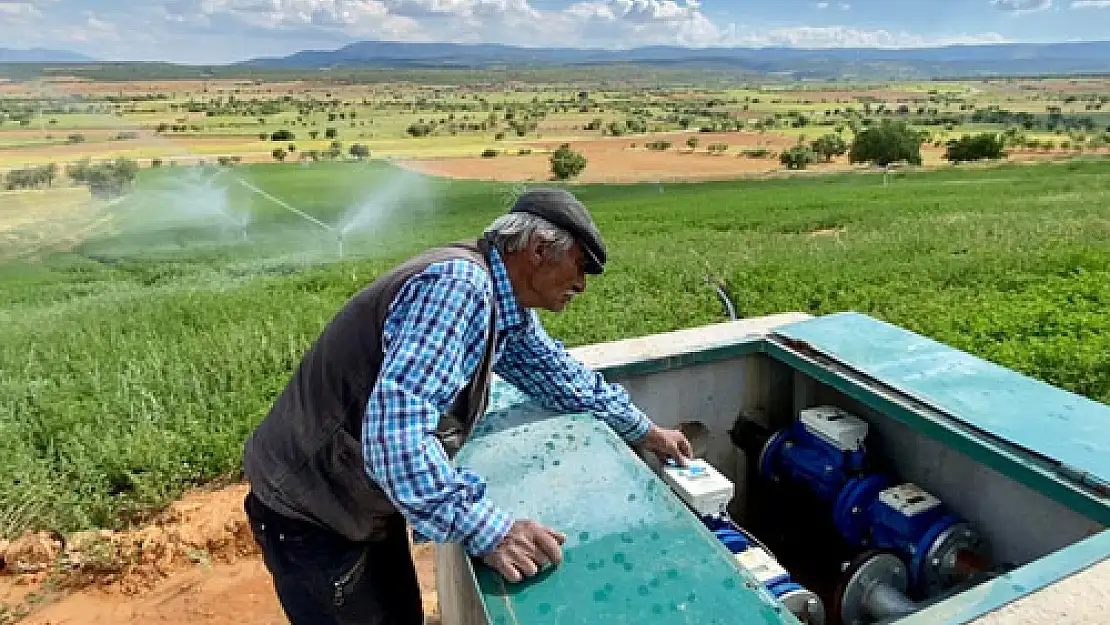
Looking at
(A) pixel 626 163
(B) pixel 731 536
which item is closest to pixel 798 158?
(A) pixel 626 163

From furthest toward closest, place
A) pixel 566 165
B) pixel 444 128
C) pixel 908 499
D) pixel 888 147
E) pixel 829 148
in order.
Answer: pixel 444 128, pixel 829 148, pixel 888 147, pixel 566 165, pixel 908 499

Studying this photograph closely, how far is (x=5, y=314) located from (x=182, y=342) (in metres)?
7.17

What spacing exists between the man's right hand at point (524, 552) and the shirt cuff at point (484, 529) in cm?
2

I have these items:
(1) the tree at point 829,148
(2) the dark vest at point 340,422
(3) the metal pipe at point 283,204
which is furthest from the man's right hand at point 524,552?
(1) the tree at point 829,148

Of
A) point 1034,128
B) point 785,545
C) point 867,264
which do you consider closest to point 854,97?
point 1034,128

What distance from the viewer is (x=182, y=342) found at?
7777 millimetres

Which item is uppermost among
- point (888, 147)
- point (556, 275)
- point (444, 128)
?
point (444, 128)

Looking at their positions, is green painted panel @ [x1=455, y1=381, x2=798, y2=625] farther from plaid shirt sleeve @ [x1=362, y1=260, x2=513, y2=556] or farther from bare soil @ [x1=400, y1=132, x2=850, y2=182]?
bare soil @ [x1=400, y1=132, x2=850, y2=182]

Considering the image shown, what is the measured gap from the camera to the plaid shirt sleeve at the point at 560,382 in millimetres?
2248

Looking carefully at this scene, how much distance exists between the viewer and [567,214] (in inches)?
67.6

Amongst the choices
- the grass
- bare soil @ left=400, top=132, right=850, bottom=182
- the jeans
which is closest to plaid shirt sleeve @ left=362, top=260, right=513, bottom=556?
the jeans

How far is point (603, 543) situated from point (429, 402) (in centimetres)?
50

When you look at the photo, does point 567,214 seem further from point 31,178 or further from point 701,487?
point 31,178

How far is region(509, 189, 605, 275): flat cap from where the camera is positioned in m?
1.72
